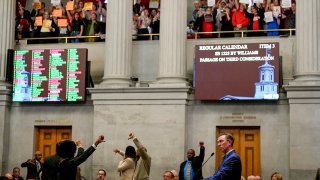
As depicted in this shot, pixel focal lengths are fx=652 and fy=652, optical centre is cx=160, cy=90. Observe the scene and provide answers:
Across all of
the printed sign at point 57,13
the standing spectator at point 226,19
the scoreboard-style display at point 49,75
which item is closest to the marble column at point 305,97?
the standing spectator at point 226,19

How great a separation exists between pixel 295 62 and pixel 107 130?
6.95 m

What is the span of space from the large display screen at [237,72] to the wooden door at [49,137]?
5321mm

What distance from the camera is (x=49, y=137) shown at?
2447 cm

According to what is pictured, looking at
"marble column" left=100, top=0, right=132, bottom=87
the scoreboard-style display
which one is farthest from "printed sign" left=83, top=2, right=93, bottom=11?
the scoreboard-style display

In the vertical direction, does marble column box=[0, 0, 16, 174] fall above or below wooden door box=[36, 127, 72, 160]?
above

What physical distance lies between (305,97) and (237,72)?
2471 mm

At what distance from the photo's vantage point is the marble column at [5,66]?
24.4 metres

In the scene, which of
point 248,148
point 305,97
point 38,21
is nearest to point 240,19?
point 305,97

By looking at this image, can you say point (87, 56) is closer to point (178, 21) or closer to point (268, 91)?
point (178, 21)

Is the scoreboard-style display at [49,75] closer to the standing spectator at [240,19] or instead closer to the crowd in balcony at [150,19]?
the crowd in balcony at [150,19]

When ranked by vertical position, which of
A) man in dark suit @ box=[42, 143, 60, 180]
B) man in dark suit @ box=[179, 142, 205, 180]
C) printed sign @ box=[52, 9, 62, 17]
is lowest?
man in dark suit @ box=[179, 142, 205, 180]

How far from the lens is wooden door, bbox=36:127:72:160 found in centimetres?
2436

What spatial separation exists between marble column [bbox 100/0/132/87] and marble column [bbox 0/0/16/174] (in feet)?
12.7

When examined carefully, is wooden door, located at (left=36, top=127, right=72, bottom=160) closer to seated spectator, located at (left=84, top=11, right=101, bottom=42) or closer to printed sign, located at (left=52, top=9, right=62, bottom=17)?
seated spectator, located at (left=84, top=11, right=101, bottom=42)
